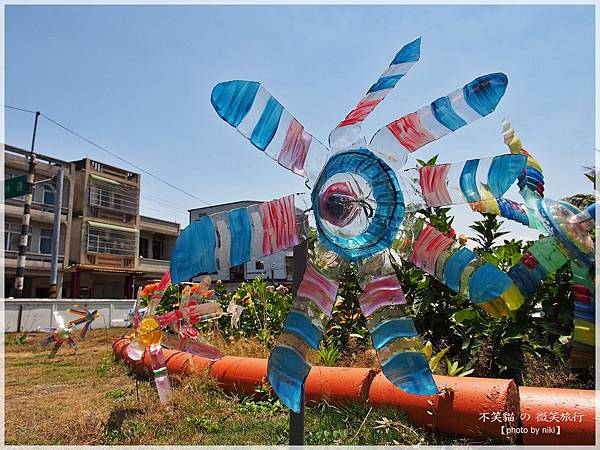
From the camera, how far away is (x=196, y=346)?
14.6 feet

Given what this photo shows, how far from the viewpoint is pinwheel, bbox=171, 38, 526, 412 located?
5.65 feet

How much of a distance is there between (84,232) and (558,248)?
27467 millimetres

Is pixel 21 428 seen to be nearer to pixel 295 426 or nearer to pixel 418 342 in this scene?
pixel 295 426

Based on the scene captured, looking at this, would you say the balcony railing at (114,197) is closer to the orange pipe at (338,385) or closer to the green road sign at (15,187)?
the green road sign at (15,187)

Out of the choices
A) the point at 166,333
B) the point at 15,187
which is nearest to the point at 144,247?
the point at 15,187

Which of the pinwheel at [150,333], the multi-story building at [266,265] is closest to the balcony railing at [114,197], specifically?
the multi-story building at [266,265]

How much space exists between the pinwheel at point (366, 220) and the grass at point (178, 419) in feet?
5.97

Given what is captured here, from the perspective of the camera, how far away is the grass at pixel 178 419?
351 cm

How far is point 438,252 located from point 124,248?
29.1 m

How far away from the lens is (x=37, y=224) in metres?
25.5

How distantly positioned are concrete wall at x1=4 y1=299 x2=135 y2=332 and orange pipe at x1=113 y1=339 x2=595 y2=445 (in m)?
11.9

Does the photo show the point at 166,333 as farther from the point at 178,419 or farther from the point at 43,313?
the point at 43,313

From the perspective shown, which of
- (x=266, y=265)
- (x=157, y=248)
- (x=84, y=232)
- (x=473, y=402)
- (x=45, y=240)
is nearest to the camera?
(x=473, y=402)

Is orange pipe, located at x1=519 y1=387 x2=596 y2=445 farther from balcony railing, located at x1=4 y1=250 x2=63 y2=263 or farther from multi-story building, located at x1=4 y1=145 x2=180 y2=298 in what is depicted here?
balcony railing, located at x1=4 y1=250 x2=63 y2=263
